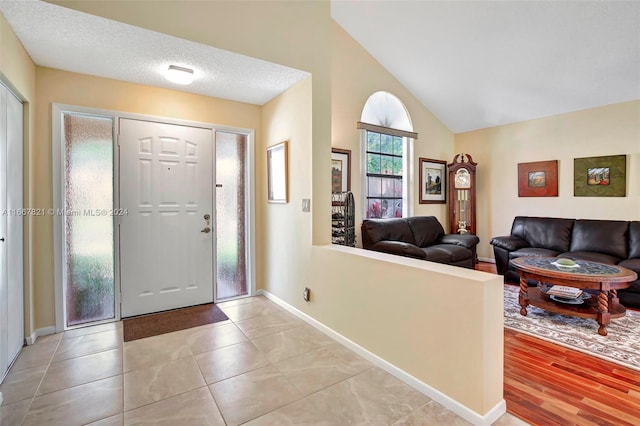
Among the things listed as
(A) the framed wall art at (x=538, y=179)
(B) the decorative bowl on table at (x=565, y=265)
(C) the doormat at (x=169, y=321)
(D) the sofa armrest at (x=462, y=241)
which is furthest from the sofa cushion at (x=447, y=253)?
(C) the doormat at (x=169, y=321)

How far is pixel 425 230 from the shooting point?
506 centimetres

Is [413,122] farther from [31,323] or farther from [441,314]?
[31,323]

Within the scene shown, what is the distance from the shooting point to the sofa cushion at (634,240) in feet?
12.9

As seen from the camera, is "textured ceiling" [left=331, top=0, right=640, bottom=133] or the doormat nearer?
the doormat

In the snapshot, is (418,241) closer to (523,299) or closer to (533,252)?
(533,252)

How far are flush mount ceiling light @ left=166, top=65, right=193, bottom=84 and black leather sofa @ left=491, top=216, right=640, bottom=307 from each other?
4.52 meters

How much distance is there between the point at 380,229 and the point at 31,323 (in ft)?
12.3

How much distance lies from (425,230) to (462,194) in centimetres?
A: 140

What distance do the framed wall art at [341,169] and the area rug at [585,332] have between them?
2.50 m

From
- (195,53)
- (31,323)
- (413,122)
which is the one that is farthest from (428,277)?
(413,122)

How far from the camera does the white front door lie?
3.23 m

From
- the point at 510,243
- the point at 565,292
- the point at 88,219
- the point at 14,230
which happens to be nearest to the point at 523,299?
the point at 565,292

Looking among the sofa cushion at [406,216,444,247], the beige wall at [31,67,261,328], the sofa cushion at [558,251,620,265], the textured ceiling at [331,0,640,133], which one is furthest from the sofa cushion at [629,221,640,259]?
the beige wall at [31,67,261,328]

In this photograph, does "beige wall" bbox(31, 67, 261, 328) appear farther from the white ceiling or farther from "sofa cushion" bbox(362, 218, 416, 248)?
"sofa cushion" bbox(362, 218, 416, 248)
